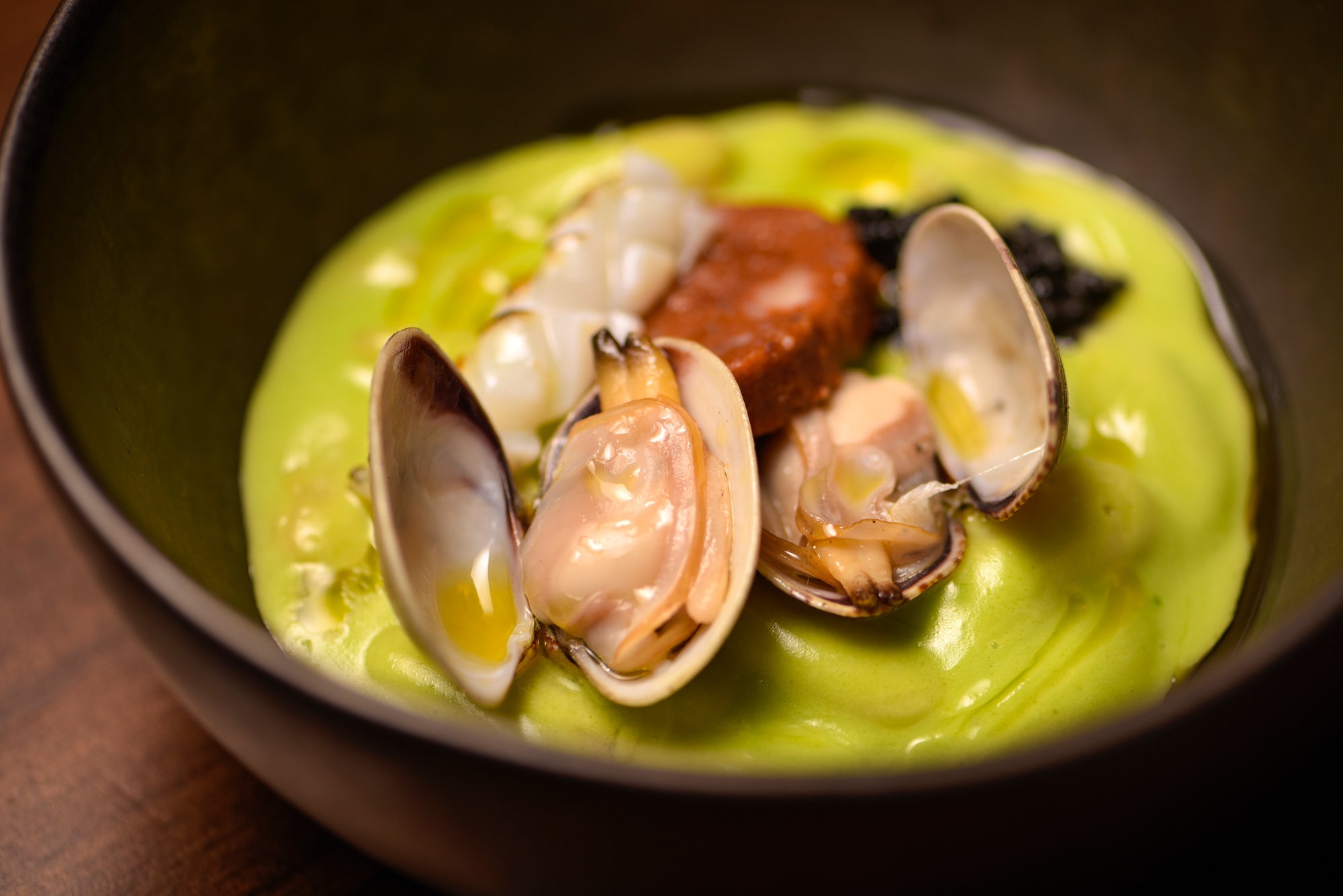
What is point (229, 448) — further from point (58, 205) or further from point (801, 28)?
point (801, 28)

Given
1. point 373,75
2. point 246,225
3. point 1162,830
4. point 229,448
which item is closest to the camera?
point 1162,830

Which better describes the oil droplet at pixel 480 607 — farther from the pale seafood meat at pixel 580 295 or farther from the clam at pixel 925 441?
the clam at pixel 925 441

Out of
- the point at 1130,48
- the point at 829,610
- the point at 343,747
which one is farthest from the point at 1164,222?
the point at 343,747

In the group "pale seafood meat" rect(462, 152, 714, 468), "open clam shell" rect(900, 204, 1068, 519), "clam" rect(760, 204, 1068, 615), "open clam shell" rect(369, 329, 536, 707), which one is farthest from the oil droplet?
"open clam shell" rect(900, 204, 1068, 519)

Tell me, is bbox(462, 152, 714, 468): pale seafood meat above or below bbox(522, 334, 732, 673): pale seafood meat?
above

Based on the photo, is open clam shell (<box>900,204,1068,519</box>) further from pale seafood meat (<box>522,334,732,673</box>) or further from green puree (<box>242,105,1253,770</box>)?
pale seafood meat (<box>522,334,732,673</box>)

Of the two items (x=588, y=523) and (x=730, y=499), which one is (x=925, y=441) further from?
(x=588, y=523)
